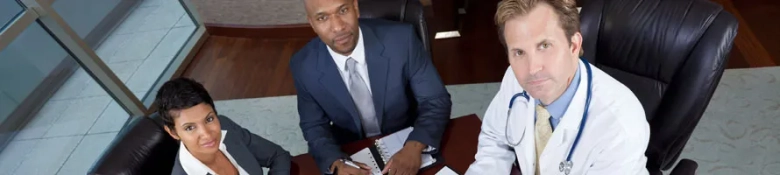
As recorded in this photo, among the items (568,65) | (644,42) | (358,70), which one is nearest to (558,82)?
(568,65)

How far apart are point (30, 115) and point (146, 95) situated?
0.71m

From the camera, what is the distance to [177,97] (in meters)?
1.36

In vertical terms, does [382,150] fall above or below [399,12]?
below

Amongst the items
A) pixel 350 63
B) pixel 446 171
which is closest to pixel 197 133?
pixel 350 63

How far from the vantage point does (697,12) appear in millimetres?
1496

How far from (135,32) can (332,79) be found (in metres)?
3.05

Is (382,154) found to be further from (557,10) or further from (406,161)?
(557,10)

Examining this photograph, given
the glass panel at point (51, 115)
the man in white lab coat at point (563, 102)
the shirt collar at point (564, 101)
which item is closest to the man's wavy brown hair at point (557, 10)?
the man in white lab coat at point (563, 102)

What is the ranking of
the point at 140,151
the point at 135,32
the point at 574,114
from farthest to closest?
the point at 135,32, the point at 140,151, the point at 574,114

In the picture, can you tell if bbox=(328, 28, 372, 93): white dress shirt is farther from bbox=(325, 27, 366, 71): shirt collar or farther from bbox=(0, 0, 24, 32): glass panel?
bbox=(0, 0, 24, 32): glass panel

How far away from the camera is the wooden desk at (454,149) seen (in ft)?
5.17

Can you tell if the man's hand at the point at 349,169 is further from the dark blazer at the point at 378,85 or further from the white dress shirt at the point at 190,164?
the white dress shirt at the point at 190,164

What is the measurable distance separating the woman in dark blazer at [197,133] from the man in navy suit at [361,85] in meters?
0.29

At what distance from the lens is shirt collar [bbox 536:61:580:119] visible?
1266mm
